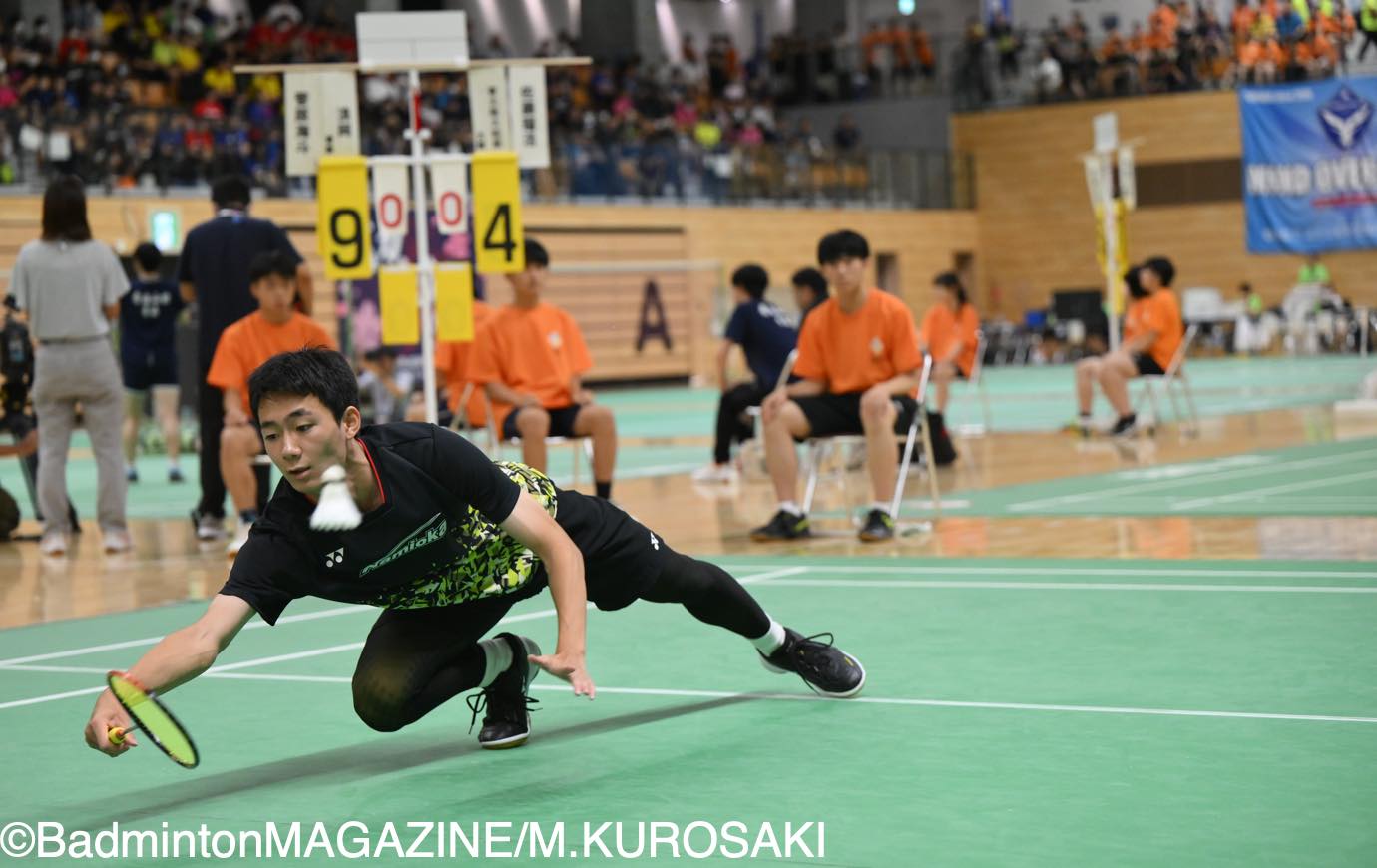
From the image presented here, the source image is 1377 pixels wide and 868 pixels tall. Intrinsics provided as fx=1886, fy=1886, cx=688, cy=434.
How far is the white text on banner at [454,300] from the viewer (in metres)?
10.7

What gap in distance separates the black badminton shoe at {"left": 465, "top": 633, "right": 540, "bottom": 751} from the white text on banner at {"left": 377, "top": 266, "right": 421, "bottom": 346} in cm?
580

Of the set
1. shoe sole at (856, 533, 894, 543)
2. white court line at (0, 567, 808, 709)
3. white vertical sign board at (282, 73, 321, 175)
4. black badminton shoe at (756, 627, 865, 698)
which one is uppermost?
white vertical sign board at (282, 73, 321, 175)

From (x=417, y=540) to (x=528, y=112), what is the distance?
6.75m

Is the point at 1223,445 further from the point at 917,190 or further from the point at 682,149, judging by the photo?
the point at 917,190

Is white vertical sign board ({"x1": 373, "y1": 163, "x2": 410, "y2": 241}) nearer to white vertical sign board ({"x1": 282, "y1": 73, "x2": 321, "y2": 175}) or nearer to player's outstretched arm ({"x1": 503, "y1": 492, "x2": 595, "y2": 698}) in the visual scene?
white vertical sign board ({"x1": 282, "y1": 73, "x2": 321, "y2": 175})

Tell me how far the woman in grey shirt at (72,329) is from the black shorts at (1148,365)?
32.0ft

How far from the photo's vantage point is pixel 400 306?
10.8 meters

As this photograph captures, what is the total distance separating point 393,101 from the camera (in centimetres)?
2950

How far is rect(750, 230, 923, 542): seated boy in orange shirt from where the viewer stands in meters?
9.73

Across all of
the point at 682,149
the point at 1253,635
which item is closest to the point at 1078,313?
the point at 682,149

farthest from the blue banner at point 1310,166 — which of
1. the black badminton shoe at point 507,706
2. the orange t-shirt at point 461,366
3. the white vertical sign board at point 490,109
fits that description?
the black badminton shoe at point 507,706

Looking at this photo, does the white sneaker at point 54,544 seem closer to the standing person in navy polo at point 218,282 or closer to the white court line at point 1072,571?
the standing person in navy polo at point 218,282

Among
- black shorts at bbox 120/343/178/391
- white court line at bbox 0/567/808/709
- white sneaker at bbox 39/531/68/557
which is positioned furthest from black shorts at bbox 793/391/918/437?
black shorts at bbox 120/343/178/391

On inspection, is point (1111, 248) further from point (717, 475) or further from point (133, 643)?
point (133, 643)
